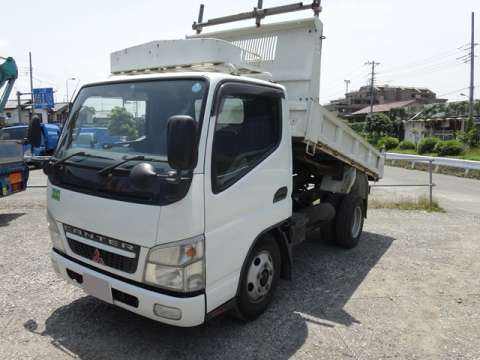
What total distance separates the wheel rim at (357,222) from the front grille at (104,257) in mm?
3884

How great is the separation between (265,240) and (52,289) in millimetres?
2474

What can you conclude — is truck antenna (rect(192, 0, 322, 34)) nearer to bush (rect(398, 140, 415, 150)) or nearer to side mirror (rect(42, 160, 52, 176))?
side mirror (rect(42, 160, 52, 176))

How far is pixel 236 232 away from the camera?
10.2 ft

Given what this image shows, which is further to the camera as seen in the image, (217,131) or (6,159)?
(6,159)

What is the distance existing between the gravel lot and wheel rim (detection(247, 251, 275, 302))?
0.27 meters

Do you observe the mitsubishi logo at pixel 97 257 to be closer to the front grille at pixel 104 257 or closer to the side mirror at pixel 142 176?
A: the front grille at pixel 104 257

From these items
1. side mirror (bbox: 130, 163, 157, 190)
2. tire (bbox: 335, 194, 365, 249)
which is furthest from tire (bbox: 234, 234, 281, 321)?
tire (bbox: 335, 194, 365, 249)

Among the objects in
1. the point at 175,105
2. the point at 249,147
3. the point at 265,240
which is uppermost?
the point at 175,105

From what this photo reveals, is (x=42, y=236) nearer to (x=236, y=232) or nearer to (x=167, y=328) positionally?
(x=167, y=328)

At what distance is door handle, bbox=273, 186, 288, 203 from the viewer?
3.67m

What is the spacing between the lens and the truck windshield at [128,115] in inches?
115

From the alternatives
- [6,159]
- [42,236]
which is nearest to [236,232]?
[42,236]

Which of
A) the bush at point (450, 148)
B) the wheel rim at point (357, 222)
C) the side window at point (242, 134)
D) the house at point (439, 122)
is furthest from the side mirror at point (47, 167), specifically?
the house at point (439, 122)

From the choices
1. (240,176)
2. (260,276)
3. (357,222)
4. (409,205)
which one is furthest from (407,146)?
(240,176)
